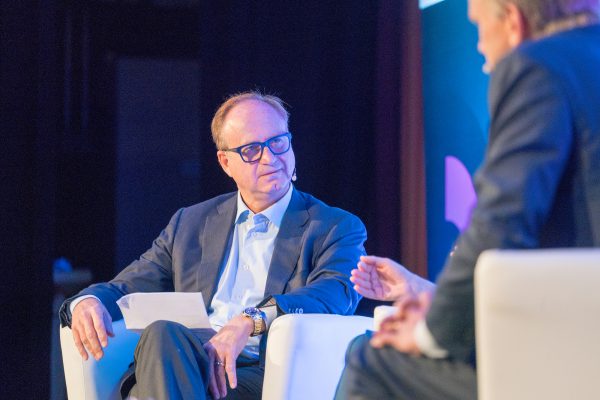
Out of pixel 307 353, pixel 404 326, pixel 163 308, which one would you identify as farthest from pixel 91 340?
pixel 404 326

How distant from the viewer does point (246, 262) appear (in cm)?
293

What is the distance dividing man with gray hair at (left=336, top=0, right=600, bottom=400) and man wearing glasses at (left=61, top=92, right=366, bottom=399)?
3.42 ft

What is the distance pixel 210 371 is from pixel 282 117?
107cm

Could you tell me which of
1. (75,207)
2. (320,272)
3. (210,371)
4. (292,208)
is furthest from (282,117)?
(75,207)

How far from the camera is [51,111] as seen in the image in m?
4.02

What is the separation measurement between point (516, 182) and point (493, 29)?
32cm

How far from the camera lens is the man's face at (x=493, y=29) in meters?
1.46

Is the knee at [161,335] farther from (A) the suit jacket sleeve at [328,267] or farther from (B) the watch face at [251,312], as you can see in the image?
(A) the suit jacket sleeve at [328,267]

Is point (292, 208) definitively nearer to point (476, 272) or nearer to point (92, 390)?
point (92, 390)

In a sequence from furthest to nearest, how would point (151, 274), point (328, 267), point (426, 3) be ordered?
point (426, 3)
point (151, 274)
point (328, 267)

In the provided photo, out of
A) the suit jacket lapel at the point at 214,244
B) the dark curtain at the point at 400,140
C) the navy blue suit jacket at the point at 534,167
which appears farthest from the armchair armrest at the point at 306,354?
the dark curtain at the point at 400,140

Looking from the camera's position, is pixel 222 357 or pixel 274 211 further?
pixel 274 211

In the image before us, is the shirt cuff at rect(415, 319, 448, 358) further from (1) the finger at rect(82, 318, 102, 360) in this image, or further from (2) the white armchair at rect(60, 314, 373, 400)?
(1) the finger at rect(82, 318, 102, 360)

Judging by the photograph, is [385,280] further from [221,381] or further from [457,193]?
[457,193]
